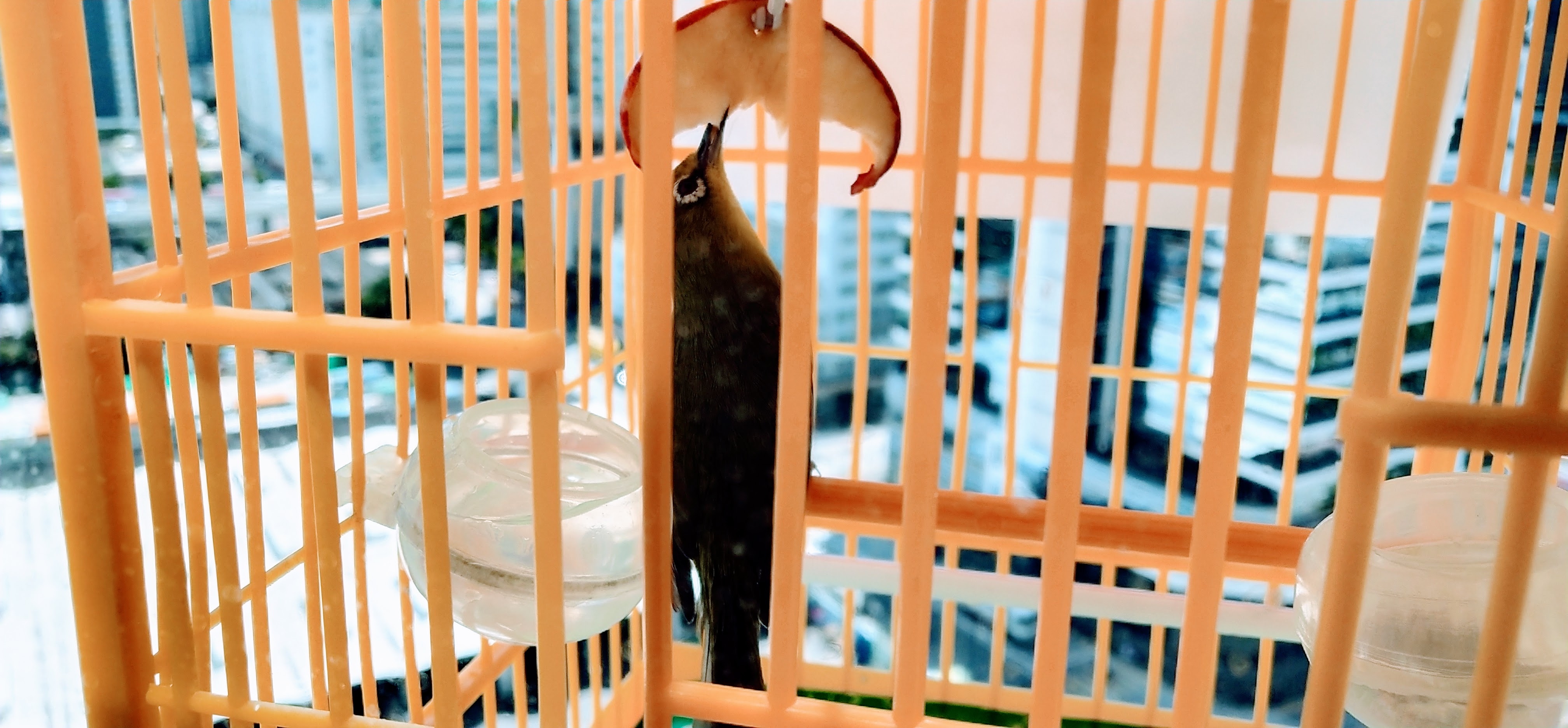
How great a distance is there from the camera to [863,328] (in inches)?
37.7

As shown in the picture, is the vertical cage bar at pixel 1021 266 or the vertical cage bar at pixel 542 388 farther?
the vertical cage bar at pixel 1021 266

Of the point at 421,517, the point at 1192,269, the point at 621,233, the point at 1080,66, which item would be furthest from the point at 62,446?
the point at 1192,269

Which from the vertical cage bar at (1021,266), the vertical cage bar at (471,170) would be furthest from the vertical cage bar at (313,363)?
the vertical cage bar at (1021,266)

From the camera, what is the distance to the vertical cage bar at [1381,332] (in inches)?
10.2

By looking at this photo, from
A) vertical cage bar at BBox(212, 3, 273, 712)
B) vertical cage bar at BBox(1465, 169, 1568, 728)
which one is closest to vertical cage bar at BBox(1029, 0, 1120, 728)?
vertical cage bar at BBox(1465, 169, 1568, 728)

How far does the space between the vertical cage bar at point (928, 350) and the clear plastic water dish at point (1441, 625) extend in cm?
13

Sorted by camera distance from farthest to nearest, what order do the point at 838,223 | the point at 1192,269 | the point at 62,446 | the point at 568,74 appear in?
the point at 838,223 < the point at 1192,269 < the point at 568,74 < the point at 62,446

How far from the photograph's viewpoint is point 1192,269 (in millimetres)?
864

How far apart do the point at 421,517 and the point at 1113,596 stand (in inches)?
18.2

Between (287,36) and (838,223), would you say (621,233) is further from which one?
(287,36)

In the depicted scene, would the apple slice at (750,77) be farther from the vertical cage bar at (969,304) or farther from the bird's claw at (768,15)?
the vertical cage bar at (969,304)

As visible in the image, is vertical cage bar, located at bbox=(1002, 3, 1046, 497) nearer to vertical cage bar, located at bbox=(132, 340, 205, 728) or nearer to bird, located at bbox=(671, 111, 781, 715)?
bird, located at bbox=(671, 111, 781, 715)

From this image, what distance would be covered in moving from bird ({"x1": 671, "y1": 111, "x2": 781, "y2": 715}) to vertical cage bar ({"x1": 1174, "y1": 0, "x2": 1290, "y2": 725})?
22 cm

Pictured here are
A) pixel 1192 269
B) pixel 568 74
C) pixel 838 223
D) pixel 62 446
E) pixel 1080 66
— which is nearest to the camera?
pixel 1080 66
